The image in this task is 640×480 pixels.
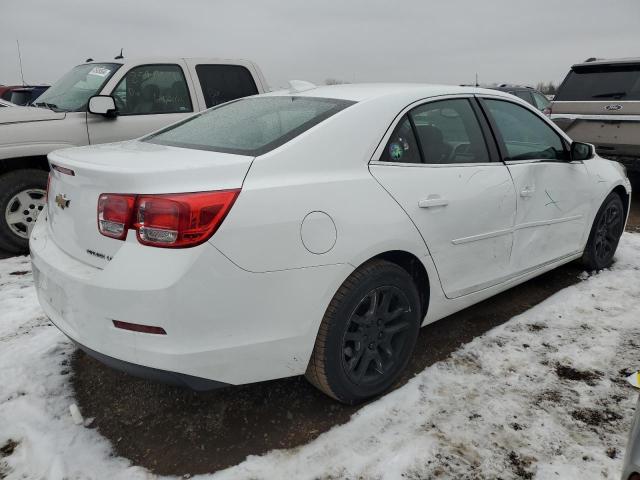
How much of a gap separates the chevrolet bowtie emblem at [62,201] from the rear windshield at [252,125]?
0.57m

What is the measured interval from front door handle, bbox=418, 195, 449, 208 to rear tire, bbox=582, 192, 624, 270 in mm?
2147

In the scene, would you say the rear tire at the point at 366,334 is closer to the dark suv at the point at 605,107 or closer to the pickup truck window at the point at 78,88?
the pickup truck window at the point at 78,88

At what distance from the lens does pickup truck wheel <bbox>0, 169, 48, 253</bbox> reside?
15.2 feet

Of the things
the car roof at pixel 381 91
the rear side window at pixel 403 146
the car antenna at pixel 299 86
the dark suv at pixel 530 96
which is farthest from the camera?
the dark suv at pixel 530 96

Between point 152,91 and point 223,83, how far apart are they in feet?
2.64

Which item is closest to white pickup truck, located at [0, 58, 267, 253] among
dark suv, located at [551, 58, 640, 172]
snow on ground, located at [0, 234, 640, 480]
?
snow on ground, located at [0, 234, 640, 480]

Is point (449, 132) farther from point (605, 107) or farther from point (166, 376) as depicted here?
point (605, 107)

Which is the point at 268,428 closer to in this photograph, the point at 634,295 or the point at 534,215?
the point at 534,215

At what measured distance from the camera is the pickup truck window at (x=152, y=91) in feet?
16.6

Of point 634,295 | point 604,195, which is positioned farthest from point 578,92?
point 634,295

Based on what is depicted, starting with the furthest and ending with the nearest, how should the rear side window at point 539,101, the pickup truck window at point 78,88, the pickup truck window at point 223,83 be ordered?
the rear side window at point 539,101 → the pickup truck window at point 223,83 → the pickup truck window at point 78,88

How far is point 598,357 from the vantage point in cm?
296

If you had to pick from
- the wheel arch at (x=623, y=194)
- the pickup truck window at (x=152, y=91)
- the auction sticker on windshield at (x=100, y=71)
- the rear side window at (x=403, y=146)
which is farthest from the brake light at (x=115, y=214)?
the wheel arch at (x=623, y=194)

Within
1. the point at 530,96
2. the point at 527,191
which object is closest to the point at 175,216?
the point at 527,191
